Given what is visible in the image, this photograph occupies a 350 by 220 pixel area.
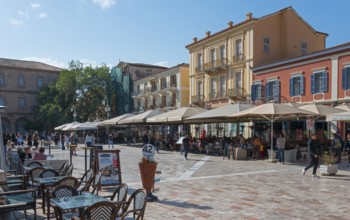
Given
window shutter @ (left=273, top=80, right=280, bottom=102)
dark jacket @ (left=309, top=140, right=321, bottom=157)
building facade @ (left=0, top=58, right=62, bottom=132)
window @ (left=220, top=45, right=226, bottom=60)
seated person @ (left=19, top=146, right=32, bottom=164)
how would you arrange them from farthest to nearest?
building facade @ (left=0, top=58, right=62, bottom=132) < window @ (left=220, top=45, right=226, bottom=60) < window shutter @ (left=273, top=80, right=280, bottom=102) < seated person @ (left=19, top=146, right=32, bottom=164) < dark jacket @ (left=309, top=140, right=321, bottom=157)

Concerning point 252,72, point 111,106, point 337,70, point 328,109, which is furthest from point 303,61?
point 111,106

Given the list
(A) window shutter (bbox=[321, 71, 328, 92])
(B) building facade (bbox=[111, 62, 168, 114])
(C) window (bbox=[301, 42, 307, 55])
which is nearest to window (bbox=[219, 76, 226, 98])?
(C) window (bbox=[301, 42, 307, 55])

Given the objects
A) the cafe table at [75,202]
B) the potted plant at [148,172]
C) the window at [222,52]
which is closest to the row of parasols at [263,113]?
the potted plant at [148,172]

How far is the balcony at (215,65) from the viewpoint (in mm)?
34062

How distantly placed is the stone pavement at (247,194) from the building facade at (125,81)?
4063 cm

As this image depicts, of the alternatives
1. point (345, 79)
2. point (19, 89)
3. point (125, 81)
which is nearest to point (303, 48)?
point (345, 79)

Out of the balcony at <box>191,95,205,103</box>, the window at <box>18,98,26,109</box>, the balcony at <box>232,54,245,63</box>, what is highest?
the balcony at <box>232,54,245,63</box>

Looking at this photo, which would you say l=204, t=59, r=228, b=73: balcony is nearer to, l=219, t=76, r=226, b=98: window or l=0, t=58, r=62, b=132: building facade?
l=219, t=76, r=226, b=98: window

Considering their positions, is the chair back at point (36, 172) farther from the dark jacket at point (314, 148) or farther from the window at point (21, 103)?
the window at point (21, 103)

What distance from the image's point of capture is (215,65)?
3525 cm

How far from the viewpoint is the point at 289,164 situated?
16172 mm

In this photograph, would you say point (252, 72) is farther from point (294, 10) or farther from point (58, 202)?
point (58, 202)

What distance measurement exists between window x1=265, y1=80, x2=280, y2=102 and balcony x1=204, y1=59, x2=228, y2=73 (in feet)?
19.1

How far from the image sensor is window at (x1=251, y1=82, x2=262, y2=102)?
30.0 meters
